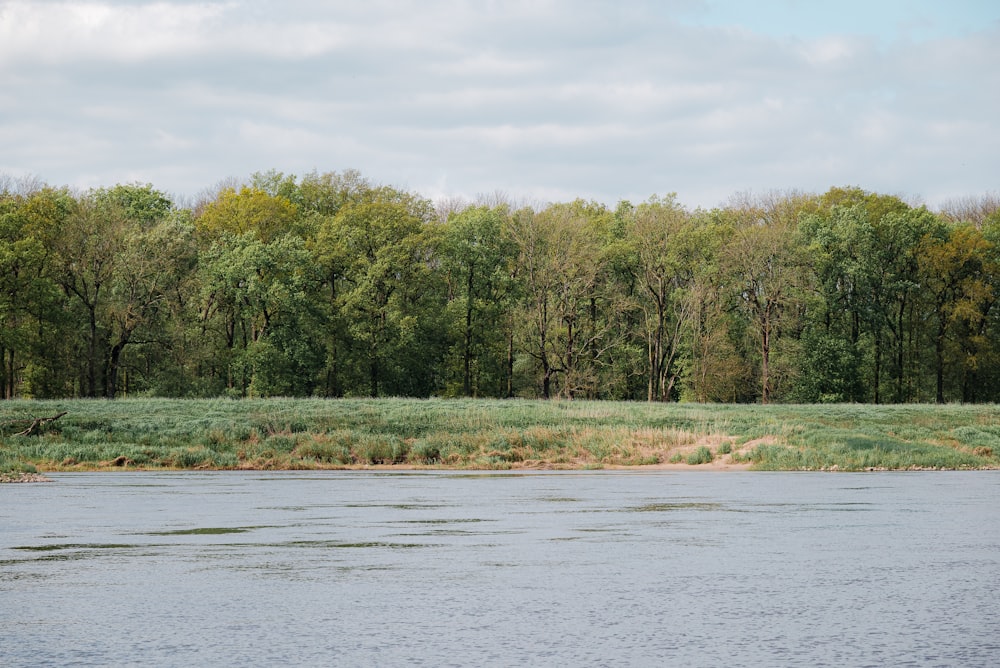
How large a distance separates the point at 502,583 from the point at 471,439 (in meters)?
35.7

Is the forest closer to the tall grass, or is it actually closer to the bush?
the tall grass

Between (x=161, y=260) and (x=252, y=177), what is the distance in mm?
22835

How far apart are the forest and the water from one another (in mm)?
53161

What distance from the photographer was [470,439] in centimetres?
4862

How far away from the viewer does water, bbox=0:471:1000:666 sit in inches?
371

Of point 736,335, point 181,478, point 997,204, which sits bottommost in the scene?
point 181,478

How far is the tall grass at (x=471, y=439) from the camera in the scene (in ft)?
147

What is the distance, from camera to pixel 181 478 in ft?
123

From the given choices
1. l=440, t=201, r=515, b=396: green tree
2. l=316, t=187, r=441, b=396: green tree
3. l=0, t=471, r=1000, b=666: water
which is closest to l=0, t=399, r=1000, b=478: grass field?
l=0, t=471, r=1000, b=666: water

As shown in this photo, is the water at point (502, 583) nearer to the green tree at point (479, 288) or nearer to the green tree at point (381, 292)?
the green tree at point (381, 292)

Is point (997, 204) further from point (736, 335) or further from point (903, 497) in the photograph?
point (903, 497)

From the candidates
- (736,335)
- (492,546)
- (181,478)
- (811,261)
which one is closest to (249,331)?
(736,335)

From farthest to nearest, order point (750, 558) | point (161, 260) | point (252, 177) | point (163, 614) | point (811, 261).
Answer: point (252, 177) < point (811, 261) < point (161, 260) < point (750, 558) < point (163, 614)

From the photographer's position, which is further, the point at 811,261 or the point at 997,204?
the point at 997,204
